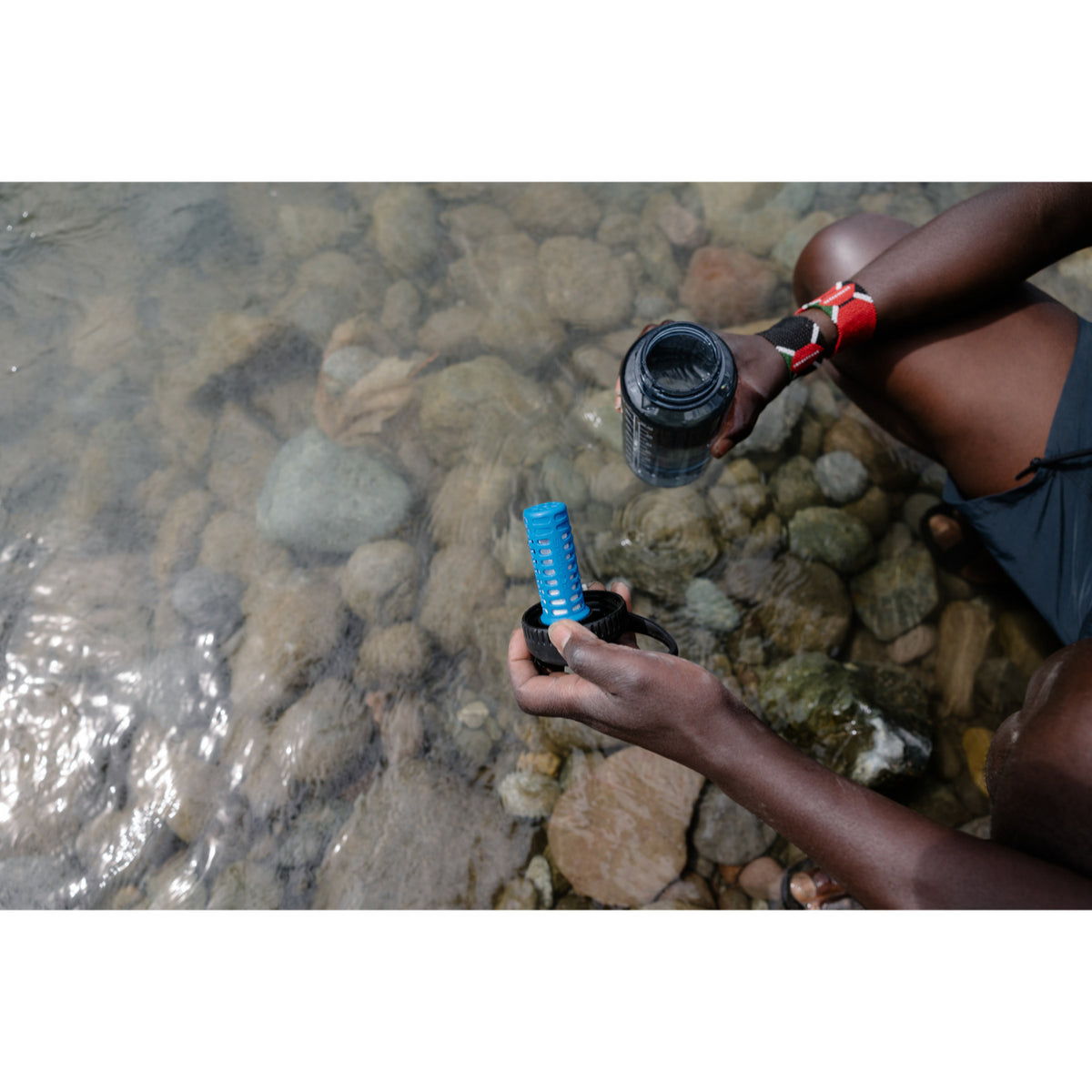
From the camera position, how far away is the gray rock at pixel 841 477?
2346mm

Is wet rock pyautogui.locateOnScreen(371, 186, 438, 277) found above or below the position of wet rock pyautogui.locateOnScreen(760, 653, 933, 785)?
above

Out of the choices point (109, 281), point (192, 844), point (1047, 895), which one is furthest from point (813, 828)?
point (109, 281)

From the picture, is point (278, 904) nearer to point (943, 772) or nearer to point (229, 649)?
point (229, 649)

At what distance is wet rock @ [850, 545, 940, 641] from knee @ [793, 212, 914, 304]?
0.95 meters

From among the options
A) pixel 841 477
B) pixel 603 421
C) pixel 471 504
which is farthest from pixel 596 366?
pixel 841 477

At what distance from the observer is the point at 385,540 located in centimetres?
225

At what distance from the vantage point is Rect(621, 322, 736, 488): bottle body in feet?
4.87

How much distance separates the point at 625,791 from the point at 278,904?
100cm

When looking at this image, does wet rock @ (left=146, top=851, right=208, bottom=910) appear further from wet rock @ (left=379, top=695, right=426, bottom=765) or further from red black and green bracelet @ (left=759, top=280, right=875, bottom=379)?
red black and green bracelet @ (left=759, top=280, right=875, bottom=379)

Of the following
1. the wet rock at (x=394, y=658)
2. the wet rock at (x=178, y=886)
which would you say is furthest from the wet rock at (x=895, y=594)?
the wet rock at (x=178, y=886)

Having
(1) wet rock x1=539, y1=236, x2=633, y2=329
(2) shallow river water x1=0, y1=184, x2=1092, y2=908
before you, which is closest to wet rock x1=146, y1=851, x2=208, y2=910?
(2) shallow river water x1=0, y1=184, x2=1092, y2=908

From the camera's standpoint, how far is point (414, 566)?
2.21m

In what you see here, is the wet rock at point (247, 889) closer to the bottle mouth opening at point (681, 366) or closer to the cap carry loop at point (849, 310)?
the bottle mouth opening at point (681, 366)

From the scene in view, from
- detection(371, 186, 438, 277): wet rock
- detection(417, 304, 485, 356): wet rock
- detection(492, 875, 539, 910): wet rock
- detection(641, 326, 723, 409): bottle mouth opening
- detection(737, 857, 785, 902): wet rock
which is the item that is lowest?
detection(737, 857, 785, 902): wet rock
